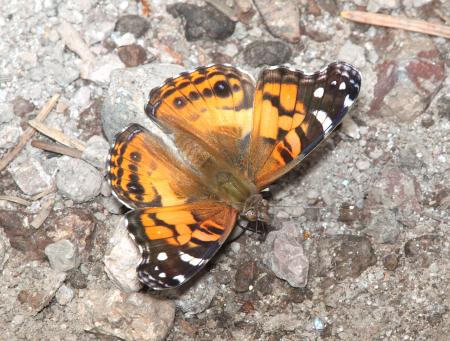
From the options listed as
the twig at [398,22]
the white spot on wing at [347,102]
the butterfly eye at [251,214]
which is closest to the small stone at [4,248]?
the butterfly eye at [251,214]

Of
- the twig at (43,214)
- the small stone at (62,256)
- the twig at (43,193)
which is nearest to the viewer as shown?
the small stone at (62,256)

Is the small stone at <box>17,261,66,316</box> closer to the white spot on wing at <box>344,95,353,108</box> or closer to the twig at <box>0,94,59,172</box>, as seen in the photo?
the twig at <box>0,94,59,172</box>

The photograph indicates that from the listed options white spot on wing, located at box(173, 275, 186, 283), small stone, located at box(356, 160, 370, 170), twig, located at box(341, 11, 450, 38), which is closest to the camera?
white spot on wing, located at box(173, 275, 186, 283)

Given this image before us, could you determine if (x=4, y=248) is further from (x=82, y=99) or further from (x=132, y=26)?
(x=132, y=26)

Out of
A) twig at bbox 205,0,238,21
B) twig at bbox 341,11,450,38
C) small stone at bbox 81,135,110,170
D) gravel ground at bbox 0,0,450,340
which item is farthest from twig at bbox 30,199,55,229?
twig at bbox 341,11,450,38

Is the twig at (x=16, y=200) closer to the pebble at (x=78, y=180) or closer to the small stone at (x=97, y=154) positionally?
the pebble at (x=78, y=180)

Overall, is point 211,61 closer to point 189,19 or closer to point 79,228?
point 189,19

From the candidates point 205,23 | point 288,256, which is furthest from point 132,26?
point 288,256
